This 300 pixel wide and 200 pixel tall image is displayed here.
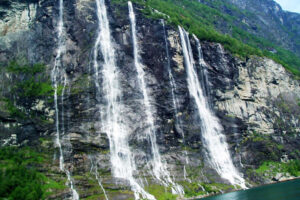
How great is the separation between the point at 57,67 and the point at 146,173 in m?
19.9

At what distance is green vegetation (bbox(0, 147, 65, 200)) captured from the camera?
2519 cm

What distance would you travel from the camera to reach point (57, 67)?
139 ft

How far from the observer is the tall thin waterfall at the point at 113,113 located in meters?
36.1

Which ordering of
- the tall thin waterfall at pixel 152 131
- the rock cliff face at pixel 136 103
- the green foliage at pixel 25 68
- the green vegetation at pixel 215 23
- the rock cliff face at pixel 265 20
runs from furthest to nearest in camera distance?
the rock cliff face at pixel 265 20 → the green vegetation at pixel 215 23 → the green foliage at pixel 25 68 → the tall thin waterfall at pixel 152 131 → the rock cliff face at pixel 136 103

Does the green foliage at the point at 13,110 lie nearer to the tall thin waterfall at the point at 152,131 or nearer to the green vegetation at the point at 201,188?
the tall thin waterfall at the point at 152,131

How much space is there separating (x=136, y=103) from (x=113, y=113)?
389 cm

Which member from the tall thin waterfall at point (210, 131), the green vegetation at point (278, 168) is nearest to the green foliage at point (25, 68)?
the tall thin waterfall at point (210, 131)

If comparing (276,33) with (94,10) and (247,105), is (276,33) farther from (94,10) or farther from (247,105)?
(94,10)

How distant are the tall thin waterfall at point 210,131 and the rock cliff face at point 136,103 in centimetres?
108

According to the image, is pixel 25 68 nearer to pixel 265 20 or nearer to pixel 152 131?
pixel 152 131

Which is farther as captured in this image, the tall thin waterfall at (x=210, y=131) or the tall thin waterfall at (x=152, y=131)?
the tall thin waterfall at (x=210, y=131)

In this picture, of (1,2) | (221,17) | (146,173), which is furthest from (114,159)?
(221,17)

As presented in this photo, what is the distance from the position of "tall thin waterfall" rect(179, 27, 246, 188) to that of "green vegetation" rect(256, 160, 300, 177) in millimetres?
4464

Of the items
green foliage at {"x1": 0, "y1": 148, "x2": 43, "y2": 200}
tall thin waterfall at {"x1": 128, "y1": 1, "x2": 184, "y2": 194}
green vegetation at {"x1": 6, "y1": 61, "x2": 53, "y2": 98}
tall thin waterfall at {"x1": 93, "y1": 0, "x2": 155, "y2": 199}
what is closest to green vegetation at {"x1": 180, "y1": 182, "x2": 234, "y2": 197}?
tall thin waterfall at {"x1": 128, "y1": 1, "x2": 184, "y2": 194}
